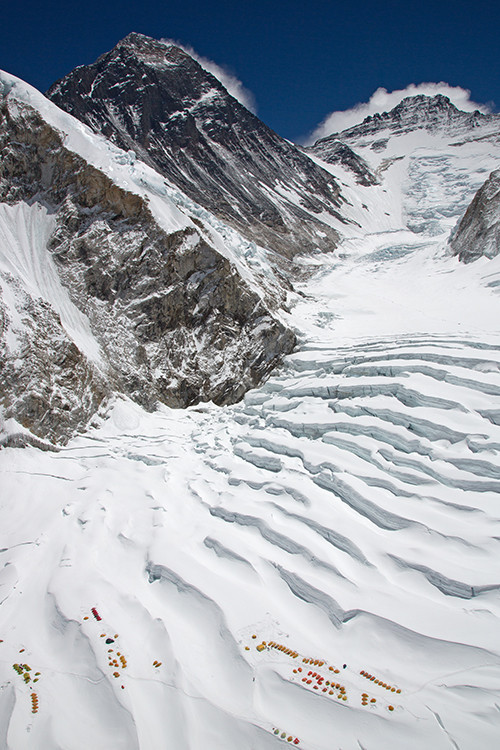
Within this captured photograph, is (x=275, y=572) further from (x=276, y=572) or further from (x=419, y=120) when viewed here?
(x=419, y=120)

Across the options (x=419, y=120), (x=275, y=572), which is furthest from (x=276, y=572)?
(x=419, y=120)

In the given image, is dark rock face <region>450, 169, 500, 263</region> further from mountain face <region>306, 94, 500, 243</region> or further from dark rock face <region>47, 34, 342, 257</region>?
dark rock face <region>47, 34, 342, 257</region>

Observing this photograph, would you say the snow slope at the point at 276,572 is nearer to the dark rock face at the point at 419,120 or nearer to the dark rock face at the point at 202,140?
the dark rock face at the point at 202,140

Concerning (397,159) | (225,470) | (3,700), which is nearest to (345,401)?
(225,470)

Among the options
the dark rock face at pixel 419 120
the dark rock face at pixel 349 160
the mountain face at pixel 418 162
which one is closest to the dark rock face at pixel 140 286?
the mountain face at pixel 418 162

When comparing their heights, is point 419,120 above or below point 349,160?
above

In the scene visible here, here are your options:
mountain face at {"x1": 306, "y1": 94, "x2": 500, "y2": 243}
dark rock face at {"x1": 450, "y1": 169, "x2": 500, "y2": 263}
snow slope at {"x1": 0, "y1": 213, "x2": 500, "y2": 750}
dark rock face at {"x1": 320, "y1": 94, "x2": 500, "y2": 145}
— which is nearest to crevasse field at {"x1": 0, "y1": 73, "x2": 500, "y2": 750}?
snow slope at {"x1": 0, "y1": 213, "x2": 500, "y2": 750}
